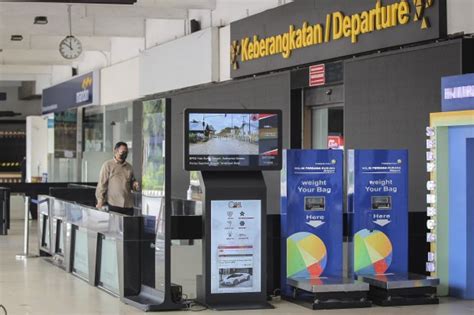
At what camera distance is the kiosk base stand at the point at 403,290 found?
30.7 ft

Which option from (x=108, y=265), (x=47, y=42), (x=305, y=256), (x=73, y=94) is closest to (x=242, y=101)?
(x=108, y=265)

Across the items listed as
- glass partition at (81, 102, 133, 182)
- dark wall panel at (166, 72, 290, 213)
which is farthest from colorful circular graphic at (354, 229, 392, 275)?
glass partition at (81, 102, 133, 182)

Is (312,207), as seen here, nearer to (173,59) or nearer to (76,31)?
(173,59)

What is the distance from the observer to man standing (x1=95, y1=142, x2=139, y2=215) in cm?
1381

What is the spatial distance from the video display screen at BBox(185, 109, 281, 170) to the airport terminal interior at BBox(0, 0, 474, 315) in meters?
0.01

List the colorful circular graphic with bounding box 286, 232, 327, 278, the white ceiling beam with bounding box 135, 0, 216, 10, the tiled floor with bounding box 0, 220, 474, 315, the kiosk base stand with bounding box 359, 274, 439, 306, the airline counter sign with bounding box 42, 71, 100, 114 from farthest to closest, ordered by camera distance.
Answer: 1. the airline counter sign with bounding box 42, 71, 100, 114
2. the white ceiling beam with bounding box 135, 0, 216, 10
3. the colorful circular graphic with bounding box 286, 232, 327, 278
4. the kiosk base stand with bounding box 359, 274, 439, 306
5. the tiled floor with bounding box 0, 220, 474, 315

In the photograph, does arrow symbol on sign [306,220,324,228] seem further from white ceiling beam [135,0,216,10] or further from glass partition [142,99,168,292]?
white ceiling beam [135,0,216,10]

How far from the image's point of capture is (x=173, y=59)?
66.3 feet

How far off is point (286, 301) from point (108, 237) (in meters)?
2.05

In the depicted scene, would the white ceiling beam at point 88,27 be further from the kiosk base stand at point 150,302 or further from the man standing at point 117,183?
the kiosk base stand at point 150,302

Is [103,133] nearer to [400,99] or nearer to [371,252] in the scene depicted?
[400,99]

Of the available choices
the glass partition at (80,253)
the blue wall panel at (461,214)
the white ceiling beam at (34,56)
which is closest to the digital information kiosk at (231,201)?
the blue wall panel at (461,214)

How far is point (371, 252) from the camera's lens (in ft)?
32.6

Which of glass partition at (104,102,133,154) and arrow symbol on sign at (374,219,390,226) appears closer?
arrow symbol on sign at (374,219,390,226)
